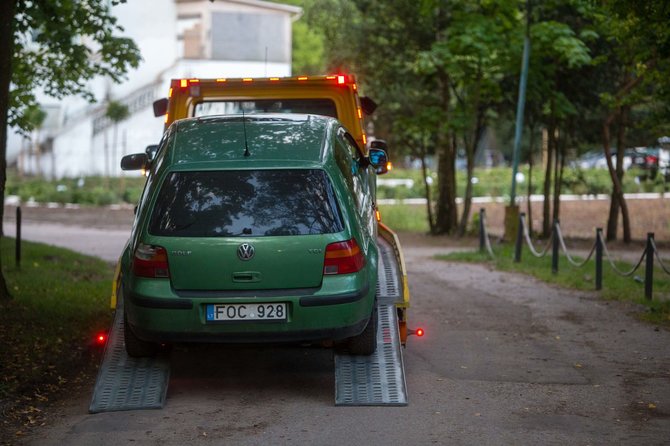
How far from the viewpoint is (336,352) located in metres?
8.54

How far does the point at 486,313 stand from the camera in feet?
43.4

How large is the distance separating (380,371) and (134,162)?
3.40m

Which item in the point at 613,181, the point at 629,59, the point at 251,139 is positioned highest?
the point at 629,59

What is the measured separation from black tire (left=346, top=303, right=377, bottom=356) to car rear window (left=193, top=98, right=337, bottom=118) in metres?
3.60

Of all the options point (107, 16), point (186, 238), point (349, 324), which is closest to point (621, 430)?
point (349, 324)

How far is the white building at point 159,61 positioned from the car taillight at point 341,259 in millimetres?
45331

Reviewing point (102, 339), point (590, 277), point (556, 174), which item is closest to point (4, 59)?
point (102, 339)

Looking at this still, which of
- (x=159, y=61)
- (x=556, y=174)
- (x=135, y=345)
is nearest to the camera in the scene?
(x=135, y=345)

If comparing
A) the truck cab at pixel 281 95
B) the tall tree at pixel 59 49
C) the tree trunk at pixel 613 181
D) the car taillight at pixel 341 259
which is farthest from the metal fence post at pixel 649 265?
the tree trunk at pixel 613 181

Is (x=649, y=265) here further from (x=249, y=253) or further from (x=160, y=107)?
(x=249, y=253)

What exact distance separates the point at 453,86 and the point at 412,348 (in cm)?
1682

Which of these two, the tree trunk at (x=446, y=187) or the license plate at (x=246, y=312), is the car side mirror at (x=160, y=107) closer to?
the license plate at (x=246, y=312)

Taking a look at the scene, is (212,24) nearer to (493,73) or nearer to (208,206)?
(493,73)

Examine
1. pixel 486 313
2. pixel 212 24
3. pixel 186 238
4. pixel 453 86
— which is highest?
pixel 212 24
